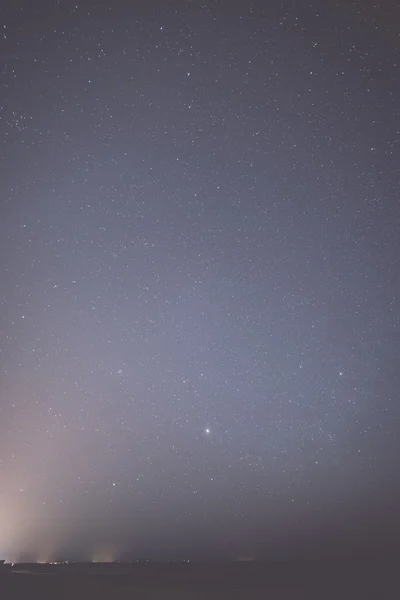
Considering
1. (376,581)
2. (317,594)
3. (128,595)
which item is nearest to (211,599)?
(128,595)

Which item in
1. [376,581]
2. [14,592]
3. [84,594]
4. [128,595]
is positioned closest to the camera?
[14,592]

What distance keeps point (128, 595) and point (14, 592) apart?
3.63 metres

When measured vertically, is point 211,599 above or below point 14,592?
above

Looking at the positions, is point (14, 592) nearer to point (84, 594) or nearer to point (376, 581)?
point (84, 594)

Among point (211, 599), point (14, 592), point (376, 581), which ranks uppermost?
point (376, 581)

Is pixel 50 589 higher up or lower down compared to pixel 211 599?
lower down

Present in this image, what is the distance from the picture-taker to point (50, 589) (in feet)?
46.1

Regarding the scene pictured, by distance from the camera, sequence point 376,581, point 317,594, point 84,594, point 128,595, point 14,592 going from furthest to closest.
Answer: point 376,581 → point 317,594 → point 128,595 → point 84,594 → point 14,592

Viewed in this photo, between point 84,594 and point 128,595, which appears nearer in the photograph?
point 84,594

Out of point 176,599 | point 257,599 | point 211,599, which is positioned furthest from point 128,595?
point 257,599

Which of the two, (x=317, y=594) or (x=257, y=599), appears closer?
(x=257, y=599)

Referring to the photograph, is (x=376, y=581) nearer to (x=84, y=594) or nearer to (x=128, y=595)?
(x=128, y=595)

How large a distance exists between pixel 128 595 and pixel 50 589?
2357 mm

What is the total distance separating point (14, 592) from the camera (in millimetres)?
12758
